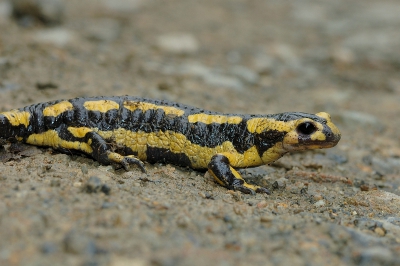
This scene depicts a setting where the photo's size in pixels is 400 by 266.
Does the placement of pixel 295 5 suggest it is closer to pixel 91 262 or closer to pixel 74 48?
pixel 74 48

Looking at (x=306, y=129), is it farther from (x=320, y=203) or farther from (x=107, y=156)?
(x=107, y=156)

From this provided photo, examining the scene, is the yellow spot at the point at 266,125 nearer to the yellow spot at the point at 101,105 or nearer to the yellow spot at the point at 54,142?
the yellow spot at the point at 101,105

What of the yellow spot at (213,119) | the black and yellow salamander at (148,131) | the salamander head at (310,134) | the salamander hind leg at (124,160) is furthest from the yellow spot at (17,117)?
the salamander head at (310,134)

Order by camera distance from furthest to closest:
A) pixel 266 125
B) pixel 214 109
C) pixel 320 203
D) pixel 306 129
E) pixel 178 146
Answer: pixel 214 109, pixel 178 146, pixel 266 125, pixel 306 129, pixel 320 203

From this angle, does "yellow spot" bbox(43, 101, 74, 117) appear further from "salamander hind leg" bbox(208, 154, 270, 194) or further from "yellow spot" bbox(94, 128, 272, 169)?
"salamander hind leg" bbox(208, 154, 270, 194)

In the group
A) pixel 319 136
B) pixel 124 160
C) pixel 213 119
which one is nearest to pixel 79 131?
pixel 124 160

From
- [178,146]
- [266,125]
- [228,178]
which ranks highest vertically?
[266,125]

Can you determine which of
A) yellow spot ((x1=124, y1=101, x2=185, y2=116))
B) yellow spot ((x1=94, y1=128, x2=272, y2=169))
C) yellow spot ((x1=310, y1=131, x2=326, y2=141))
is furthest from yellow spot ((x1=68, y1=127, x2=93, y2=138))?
yellow spot ((x1=310, y1=131, x2=326, y2=141))
